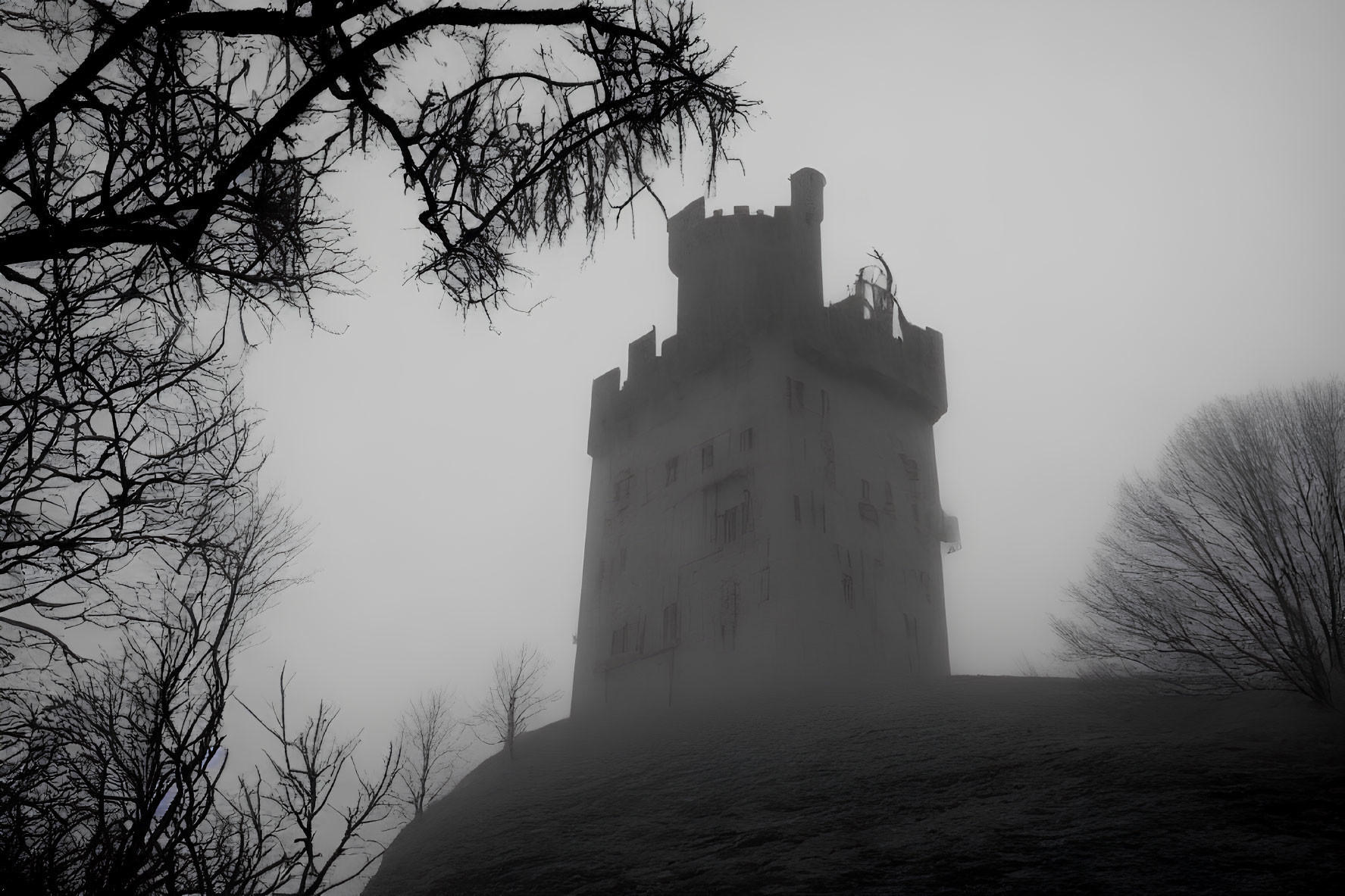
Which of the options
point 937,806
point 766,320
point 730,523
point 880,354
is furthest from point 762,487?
point 937,806

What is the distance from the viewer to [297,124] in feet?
13.5

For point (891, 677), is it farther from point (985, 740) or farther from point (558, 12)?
point (558, 12)

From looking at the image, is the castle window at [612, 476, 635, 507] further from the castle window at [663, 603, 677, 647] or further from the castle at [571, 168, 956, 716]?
the castle window at [663, 603, 677, 647]

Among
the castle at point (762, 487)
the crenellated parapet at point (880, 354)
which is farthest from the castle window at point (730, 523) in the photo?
the crenellated parapet at point (880, 354)

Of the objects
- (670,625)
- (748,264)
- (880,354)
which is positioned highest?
(748,264)

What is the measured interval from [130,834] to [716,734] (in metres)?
13.9

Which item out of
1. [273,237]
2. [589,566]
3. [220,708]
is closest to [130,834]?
[220,708]

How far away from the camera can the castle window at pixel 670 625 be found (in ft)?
77.8

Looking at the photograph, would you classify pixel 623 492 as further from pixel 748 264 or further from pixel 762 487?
pixel 748 264

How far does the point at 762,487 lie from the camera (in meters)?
23.8

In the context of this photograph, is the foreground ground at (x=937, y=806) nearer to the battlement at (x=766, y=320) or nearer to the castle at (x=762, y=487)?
the castle at (x=762, y=487)

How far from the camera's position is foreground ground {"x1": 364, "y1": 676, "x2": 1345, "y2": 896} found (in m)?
8.25

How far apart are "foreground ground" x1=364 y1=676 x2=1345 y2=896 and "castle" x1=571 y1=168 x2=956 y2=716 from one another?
4.22m

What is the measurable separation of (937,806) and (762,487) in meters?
13.6
